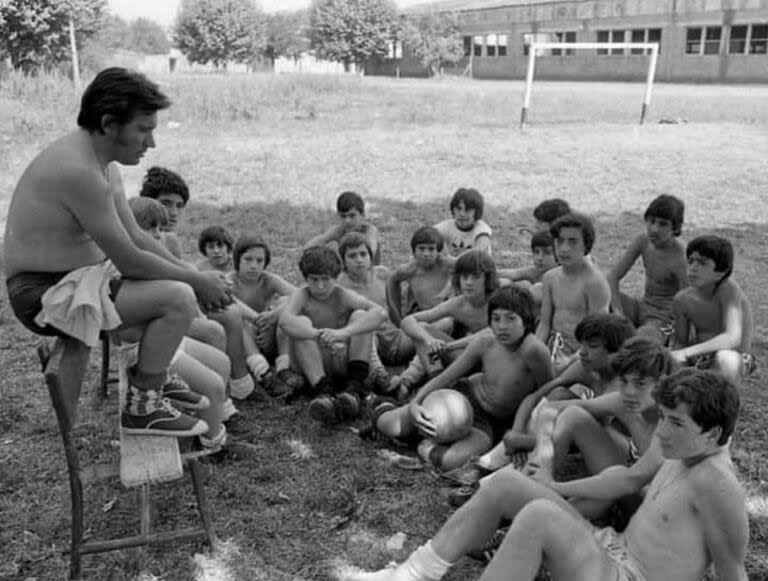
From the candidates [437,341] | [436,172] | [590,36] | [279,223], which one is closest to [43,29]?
[436,172]

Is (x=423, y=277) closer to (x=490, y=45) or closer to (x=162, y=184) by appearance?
(x=162, y=184)

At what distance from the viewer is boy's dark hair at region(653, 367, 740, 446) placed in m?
2.26

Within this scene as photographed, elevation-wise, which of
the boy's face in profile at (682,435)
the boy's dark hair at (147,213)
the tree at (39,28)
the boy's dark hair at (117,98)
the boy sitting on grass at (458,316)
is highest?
the tree at (39,28)

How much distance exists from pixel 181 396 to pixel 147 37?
12378 centimetres

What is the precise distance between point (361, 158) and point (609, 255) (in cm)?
636

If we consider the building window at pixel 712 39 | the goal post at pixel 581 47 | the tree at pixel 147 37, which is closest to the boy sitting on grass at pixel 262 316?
the goal post at pixel 581 47

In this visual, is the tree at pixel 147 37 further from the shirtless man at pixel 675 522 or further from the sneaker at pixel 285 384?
the shirtless man at pixel 675 522

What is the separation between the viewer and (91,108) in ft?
8.63

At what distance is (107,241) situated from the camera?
8.62ft

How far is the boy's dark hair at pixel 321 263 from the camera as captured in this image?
4.36 metres

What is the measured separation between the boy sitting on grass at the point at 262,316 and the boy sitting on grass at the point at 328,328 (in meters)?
0.13

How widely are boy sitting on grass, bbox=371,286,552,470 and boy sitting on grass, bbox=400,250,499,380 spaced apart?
33 cm

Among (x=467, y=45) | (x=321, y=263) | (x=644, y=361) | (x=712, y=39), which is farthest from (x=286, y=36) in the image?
(x=644, y=361)

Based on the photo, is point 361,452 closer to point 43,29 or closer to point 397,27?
point 43,29
